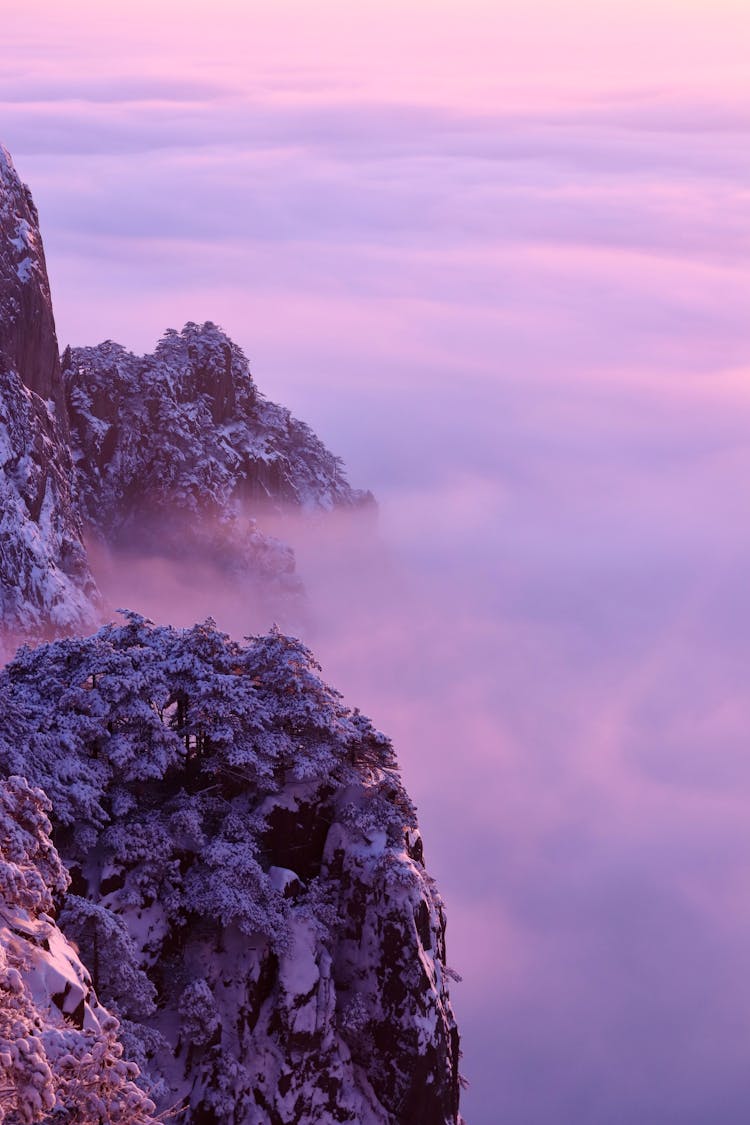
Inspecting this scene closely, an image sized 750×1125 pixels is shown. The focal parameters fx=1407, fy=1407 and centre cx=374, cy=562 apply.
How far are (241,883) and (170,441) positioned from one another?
330 ft

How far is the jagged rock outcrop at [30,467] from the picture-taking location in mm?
116938

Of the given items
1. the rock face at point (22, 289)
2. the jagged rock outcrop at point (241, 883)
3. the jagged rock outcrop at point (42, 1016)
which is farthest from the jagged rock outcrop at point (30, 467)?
the jagged rock outcrop at point (42, 1016)

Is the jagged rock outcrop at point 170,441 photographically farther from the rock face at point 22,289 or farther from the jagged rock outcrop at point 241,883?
the jagged rock outcrop at point 241,883

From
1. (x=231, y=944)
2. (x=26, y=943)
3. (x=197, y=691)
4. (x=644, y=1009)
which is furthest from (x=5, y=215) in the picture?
(x=644, y=1009)

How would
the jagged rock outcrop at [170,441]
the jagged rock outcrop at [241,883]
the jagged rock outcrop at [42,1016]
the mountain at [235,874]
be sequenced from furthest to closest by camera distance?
the jagged rock outcrop at [170,441] → the jagged rock outcrop at [241,883] → the mountain at [235,874] → the jagged rock outcrop at [42,1016]

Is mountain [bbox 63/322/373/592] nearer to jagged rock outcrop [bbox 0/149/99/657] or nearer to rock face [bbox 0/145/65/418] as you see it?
jagged rock outcrop [bbox 0/149/99/657]

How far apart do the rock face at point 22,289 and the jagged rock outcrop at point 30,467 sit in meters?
0.09

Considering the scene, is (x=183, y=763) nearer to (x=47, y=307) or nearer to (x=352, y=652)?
(x=47, y=307)

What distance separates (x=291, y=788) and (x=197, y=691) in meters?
5.99

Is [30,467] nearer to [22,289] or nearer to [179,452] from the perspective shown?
[22,289]

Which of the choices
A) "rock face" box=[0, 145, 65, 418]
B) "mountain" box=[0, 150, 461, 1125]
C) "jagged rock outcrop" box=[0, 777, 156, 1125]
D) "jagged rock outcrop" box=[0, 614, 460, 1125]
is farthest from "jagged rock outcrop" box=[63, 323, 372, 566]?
"jagged rock outcrop" box=[0, 777, 156, 1125]

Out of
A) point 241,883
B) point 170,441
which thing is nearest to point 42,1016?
point 241,883

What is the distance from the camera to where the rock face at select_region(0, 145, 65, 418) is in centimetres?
12325

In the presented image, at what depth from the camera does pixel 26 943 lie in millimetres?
36875
